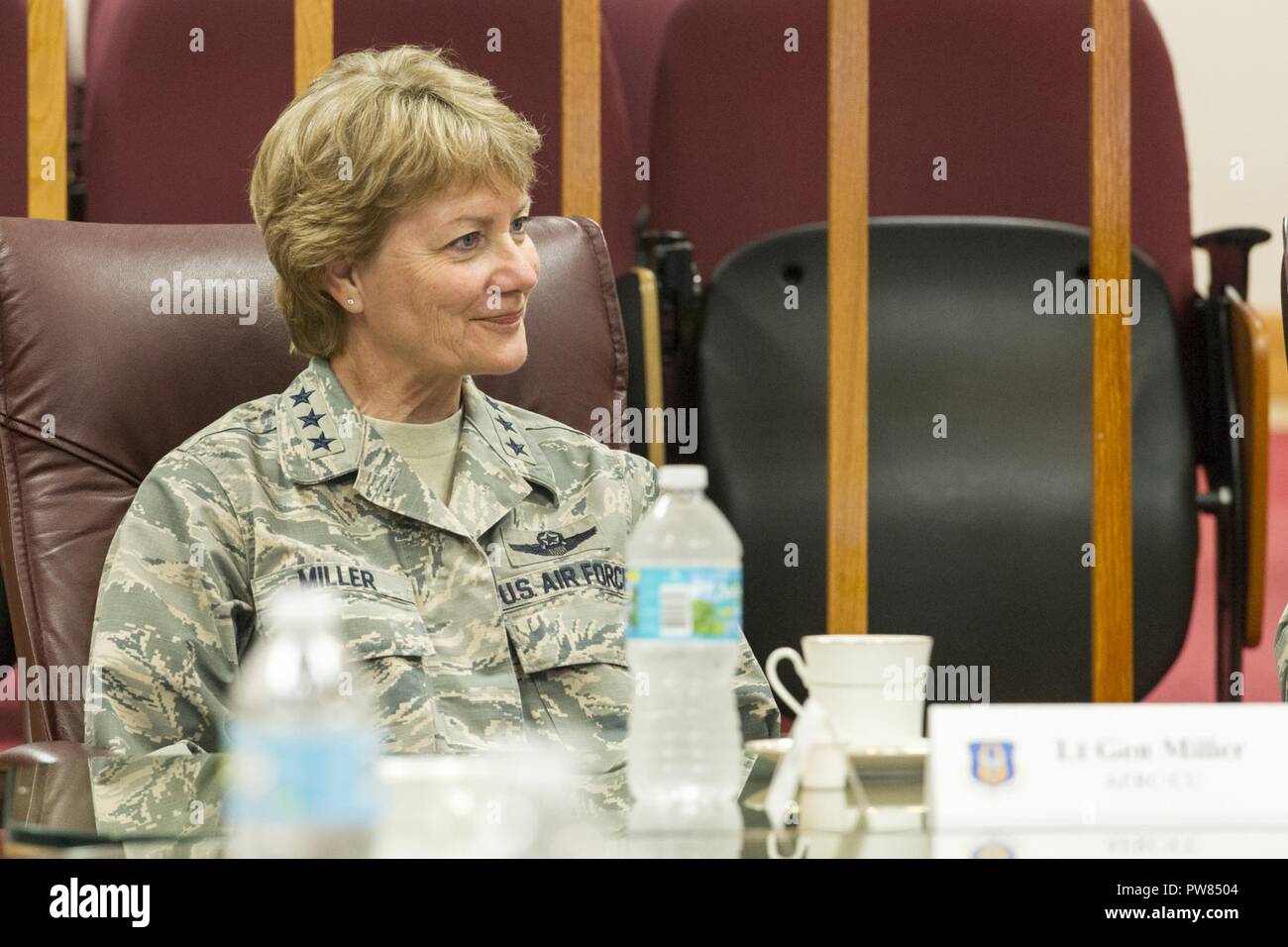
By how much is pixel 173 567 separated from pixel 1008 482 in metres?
1.14

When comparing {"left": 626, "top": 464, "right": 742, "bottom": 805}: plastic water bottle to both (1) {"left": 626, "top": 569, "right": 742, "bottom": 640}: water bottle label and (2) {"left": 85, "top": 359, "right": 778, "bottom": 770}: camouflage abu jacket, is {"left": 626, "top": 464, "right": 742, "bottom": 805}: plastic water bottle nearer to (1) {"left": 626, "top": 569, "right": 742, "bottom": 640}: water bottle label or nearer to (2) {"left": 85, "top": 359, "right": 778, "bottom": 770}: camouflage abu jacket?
(1) {"left": 626, "top": 569, "right": 742, "bottom": 640}: water bottle label

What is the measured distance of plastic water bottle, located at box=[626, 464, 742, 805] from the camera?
0.83 meters

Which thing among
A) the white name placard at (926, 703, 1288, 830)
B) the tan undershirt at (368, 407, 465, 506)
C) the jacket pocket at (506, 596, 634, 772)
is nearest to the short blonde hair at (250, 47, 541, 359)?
the tan undershirt at (368, 407, 465, 506)

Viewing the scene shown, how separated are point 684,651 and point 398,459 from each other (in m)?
0.61

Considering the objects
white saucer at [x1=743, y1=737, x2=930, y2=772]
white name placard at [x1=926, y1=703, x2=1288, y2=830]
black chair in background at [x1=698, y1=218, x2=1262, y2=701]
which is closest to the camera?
white name placard at [x1=926, y1=703, x2=1288, y2=830]

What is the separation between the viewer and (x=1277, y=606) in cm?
275

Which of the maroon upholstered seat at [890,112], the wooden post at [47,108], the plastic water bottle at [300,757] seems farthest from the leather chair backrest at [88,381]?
the maroon upholstered seat at [890,112]

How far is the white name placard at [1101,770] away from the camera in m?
0.74

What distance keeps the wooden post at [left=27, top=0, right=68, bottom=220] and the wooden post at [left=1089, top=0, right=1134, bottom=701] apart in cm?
129

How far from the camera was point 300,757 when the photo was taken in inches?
23.5

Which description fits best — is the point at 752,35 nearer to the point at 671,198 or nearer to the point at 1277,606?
the point at 671,198

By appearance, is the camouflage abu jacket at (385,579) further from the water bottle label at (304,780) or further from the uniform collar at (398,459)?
the water bottle label at (304,780)

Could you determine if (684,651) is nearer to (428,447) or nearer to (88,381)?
(428,447)

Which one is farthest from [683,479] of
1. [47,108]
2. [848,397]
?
[47,108]
